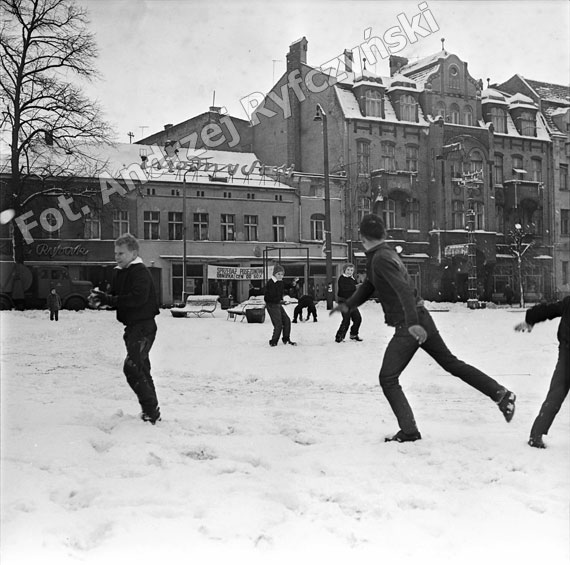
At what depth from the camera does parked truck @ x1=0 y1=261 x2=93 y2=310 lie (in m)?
2.97

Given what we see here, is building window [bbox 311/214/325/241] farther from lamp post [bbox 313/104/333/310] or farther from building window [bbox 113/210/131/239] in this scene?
building window [bbox 113/210/131/239]

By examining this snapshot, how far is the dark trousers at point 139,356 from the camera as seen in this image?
132 inches

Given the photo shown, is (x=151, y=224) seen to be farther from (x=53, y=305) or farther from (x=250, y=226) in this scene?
(x=53, y=305)

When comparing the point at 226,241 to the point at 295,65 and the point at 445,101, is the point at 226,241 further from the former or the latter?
the point at 445,101

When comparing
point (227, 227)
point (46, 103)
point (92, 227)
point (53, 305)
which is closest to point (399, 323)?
point (227, 227)

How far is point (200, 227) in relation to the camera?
131 inches

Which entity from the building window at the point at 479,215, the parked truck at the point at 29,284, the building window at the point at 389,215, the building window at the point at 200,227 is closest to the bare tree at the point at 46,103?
the parked truck at the point at 29,284

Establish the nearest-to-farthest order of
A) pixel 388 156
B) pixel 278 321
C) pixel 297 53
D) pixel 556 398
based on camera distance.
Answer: pixel 556 398 → pixel 297 53 → pixel 388 156 → pixel 278 321

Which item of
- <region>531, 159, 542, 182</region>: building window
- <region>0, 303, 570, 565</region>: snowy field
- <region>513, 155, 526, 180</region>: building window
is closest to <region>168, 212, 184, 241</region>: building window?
<region>0, 303, 570, 565</region>: snowy field

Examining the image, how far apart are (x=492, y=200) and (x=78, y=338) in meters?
2.31

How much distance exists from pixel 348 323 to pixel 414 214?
32.1 inches

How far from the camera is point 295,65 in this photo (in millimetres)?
3219

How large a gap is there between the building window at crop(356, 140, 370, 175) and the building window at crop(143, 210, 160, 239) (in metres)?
1.10

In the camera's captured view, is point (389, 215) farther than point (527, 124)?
No
